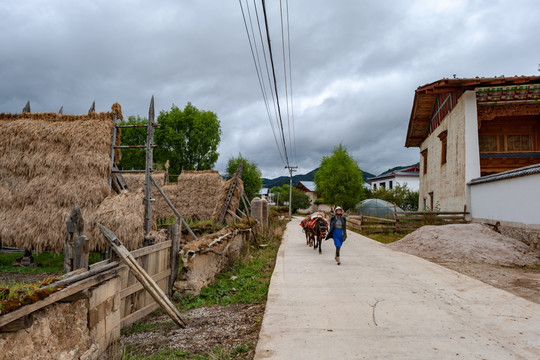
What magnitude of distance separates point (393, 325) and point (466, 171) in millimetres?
14000

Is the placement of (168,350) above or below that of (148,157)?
below

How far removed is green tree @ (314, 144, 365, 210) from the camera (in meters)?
37.1

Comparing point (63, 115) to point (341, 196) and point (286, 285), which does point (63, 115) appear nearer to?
point (286, 285)

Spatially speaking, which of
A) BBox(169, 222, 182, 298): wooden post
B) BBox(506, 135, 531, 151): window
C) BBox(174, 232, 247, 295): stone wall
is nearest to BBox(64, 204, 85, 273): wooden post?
BBox(169, 222, 182, 298): wooden post

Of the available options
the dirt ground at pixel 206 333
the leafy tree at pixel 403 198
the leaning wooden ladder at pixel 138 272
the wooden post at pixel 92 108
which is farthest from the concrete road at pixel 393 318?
the leafy tree at pixel 403 198

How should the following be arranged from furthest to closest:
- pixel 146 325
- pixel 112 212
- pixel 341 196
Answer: pixel 341 196, pixel 112 212, pixel 146 325

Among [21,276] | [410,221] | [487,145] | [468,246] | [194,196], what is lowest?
[21,276]

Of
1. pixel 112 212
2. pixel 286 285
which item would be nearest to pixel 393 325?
pixel 286 285

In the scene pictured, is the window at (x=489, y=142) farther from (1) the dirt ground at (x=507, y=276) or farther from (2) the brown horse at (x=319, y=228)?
(2) the brown horse at (x=319, y=228)

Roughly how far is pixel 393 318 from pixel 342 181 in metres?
33.1

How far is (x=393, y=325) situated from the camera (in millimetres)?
4473

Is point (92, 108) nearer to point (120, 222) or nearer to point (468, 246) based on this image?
point (120, 222)

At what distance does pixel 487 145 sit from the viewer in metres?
18.1

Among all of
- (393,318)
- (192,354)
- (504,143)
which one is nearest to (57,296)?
(192,354)
